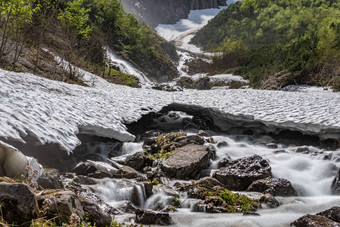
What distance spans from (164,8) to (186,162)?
112268mm

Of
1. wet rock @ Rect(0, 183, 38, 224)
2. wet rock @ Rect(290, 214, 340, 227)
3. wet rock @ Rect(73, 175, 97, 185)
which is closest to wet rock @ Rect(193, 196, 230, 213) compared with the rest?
wet rock @ Rect(290, 214, 340, 227)

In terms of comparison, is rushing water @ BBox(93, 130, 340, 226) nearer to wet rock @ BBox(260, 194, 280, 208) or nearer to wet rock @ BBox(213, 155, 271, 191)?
wet rock @ BBox(260, 194, 280, 208)

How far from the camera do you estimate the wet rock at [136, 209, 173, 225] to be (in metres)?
3.87

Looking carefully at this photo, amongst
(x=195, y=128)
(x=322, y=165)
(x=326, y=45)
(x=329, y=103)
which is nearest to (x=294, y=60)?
(x=326, y=45)

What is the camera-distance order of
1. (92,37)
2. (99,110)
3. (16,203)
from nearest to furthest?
(16,203), (99,110), (92,37)

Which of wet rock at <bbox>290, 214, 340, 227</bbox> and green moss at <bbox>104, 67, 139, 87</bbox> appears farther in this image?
green moss at <bbox>104, 67, 139, 87</bbox>

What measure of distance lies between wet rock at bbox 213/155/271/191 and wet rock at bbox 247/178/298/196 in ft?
0.70

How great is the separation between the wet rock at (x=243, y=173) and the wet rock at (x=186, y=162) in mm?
471

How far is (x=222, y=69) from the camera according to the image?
121ft

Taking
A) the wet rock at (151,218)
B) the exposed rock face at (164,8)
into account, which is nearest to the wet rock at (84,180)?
the wet rock at (151,218)

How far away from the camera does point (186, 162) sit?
21.3ft

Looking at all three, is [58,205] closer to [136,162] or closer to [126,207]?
[126,207]

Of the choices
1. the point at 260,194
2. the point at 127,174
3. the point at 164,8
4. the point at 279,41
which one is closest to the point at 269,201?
the point at 260,194

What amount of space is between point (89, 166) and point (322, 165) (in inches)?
193
